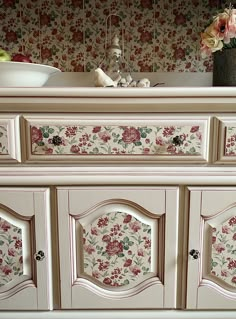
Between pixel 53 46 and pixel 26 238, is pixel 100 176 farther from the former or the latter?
pixel 53 46

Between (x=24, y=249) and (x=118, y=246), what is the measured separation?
0.30 metres

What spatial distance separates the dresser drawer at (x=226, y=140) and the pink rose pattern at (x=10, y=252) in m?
0.67

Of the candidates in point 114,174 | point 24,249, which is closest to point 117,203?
point 114,174

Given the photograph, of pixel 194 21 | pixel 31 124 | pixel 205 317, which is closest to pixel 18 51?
pixel 31 124

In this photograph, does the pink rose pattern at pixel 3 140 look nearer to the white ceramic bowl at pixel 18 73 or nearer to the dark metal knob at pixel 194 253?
the white ceramic bowl at pixel 18 73

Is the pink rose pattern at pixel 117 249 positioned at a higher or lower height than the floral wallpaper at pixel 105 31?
lower

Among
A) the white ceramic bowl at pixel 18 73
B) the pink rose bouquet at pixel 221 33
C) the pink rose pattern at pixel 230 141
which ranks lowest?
the pink rose pattern at pixel 230 141

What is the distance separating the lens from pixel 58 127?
90 centimetres

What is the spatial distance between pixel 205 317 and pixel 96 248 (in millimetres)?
429

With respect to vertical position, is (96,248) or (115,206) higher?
(115,206)

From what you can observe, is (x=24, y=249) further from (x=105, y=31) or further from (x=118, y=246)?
(x=105, y=31)

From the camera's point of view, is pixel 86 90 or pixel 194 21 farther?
pixel 194 21

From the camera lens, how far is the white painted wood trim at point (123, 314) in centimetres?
100

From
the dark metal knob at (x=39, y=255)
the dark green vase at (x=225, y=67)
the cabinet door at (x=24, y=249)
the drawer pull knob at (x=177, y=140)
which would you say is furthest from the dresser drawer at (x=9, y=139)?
the dark green vase at (x=225, y=67)
